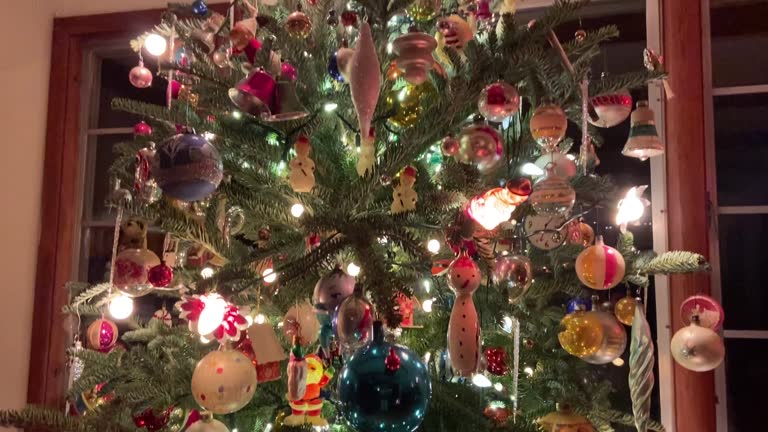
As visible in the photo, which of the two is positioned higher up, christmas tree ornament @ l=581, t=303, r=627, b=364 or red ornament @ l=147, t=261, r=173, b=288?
red ornament @ l=147, t=261, r=173, b=288

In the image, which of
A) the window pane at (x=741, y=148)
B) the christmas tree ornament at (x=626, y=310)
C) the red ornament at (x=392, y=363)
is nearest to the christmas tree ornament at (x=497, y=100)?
the red ornament at (x=392, y=363)

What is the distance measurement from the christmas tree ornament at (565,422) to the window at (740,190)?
0.86 meters

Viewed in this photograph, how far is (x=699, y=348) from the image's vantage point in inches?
47.3

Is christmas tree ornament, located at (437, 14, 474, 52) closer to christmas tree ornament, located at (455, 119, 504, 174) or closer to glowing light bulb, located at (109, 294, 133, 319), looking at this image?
christmas tree ornament, located at (455, 119, 504, 174)

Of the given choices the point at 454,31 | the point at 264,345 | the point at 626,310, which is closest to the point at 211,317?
the point at 264,345

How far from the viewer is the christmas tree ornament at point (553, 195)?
873 mm

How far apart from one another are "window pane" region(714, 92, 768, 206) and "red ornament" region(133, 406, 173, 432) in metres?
1.48

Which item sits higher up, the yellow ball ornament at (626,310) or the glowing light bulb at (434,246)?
the glowing light bulb at (434,246)

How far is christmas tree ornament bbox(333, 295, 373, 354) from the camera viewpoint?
2.59 ft

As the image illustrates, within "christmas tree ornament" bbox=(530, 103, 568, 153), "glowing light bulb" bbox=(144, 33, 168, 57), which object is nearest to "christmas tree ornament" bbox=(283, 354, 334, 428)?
"christmas tree ornament" bbox=(530, 103, 568, 153)

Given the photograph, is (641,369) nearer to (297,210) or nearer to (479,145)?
(479,145)

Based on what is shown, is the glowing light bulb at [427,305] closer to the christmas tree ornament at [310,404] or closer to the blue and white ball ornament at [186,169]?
the christmas tree ornament at [310,404]

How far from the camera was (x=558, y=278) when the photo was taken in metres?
1.08

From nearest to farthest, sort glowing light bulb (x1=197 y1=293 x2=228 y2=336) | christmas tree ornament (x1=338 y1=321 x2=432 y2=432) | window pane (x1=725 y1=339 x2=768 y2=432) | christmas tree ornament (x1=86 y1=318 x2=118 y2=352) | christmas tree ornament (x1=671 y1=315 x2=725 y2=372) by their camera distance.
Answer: christmas tree ornament (x1=338 y1=321 x2=432 y2=432), glowing light bulb (x1=197 y1=293 x2=228 y2=336), christmas tree ornament (x1=671 y1=315 x2=725 y2=372), christmas tree ornament (x1=86 y1=318 x2=118 y2=352), window pane (x1=725 y1=339 x2=768 y2=432)
